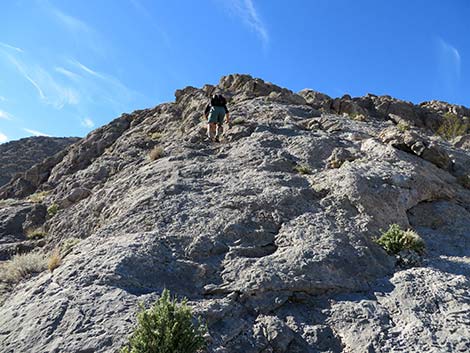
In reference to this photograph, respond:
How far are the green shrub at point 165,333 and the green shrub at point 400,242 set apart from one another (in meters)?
4.94

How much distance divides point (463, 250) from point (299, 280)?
4.49 m

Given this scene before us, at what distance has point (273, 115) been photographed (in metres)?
18.5

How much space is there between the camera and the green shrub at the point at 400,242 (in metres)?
9.24

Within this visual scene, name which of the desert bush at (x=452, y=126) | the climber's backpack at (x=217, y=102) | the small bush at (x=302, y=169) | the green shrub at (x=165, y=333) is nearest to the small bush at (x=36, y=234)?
the climber's backpack at (x=217, y=102)

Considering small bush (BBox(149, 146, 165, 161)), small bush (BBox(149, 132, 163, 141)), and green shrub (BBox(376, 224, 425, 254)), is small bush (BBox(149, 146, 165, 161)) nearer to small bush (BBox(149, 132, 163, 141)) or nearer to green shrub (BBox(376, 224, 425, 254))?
small bush (BBox(149, 132, 163, 141))

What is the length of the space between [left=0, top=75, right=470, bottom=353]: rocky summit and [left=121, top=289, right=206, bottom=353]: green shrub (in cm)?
59

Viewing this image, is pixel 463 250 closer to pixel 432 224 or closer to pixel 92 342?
pixel 432 224

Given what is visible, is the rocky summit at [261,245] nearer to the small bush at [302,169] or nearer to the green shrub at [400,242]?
the small bush at [302,169]

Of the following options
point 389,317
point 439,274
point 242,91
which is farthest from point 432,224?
point 242,91

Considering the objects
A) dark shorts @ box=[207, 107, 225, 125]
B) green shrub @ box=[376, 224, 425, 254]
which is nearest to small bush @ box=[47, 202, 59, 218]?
dark shorts @ box=[207, 107, 225, 125]

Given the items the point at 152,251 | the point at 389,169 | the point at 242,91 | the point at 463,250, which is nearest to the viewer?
the point at 152,251

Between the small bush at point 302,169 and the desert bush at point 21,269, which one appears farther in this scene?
the small bush at point 302,169

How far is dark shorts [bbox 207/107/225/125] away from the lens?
16328 millimetres

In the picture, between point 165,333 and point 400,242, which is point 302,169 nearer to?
point 400,242
